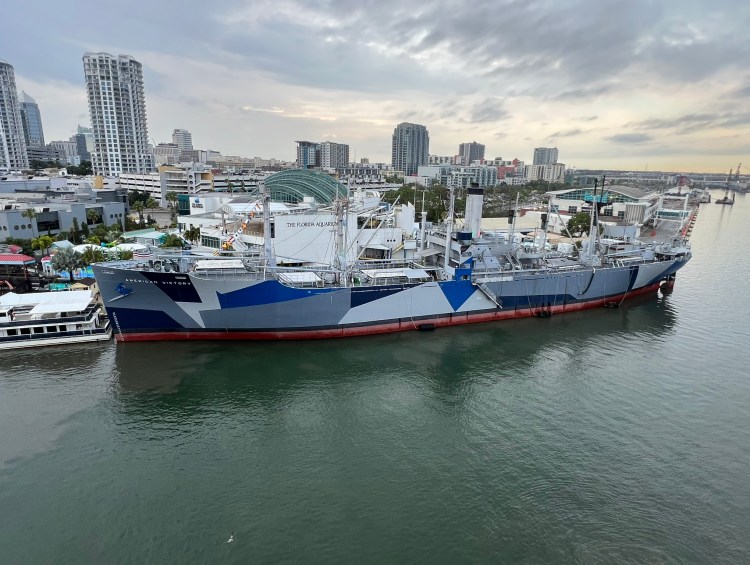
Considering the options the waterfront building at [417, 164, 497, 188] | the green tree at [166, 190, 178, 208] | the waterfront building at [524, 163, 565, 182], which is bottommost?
the green tree at [166, 190, 178, 208]

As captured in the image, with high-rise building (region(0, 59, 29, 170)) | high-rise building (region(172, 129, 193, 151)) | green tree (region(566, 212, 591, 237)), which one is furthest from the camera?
high-rise building (region(172, 129, 193, 151))

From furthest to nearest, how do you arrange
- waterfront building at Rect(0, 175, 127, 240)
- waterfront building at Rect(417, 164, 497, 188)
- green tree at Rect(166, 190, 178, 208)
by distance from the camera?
1. waterfront building at Rect(417, 164, 497, 188)
2. green tree at Rect(166, 190, 178, 208)
3. waterfront building at Rect(0, 175, 127, 240)

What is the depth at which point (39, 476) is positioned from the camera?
9.01 meters

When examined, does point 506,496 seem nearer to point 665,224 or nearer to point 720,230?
point 665,224

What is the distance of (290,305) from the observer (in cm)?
1585

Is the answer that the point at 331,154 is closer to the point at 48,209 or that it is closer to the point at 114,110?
the point at 114,110

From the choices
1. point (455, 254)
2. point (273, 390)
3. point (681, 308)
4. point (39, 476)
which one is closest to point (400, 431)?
point (273, 390)

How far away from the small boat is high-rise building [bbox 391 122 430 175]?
441ft

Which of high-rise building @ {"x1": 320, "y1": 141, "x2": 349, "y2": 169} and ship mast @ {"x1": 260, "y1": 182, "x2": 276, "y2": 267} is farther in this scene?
high-rise building @ {"x1": 320, "y1": 141, "x2": 349, "y2": 169}

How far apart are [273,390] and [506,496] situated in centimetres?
731

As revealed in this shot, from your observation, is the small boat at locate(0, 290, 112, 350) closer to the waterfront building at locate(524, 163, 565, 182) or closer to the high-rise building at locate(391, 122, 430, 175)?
the high-rise building at locate(391, 122, 430, 175)

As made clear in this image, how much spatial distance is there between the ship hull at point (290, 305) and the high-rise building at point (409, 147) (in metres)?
129

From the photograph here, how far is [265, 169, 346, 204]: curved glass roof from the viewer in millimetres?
40344

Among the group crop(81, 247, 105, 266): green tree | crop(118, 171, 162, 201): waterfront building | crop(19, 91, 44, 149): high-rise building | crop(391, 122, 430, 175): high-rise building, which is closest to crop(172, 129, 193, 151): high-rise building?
crop(19, 91, 44, 149): high-rise building
